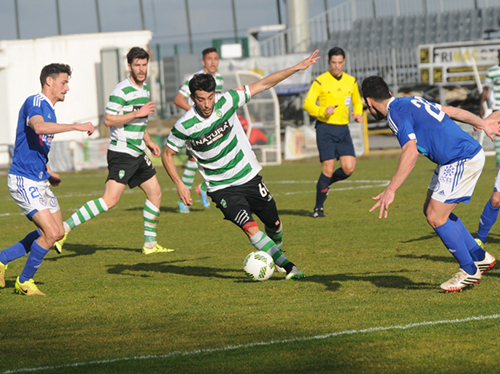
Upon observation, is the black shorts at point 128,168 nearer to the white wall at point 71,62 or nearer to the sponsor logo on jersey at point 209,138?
the sponsor logo on jersey at point 209,138

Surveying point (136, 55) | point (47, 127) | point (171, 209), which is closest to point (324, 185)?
point (171, 209)

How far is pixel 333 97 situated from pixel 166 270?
4799 mm

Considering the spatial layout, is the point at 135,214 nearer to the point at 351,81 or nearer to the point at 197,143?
the point at 351,81

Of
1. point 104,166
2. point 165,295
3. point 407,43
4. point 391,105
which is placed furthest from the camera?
point 407,43

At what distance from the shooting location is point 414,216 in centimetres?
1079

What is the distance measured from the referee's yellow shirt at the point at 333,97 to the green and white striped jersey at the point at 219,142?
4.47 meters

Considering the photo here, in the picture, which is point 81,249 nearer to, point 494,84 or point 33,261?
point 33,261

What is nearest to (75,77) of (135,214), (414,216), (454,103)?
(454,103)

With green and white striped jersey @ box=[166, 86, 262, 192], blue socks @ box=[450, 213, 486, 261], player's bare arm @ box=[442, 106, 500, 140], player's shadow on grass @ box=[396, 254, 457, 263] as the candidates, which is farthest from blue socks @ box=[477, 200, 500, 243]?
green and white striped jersey @ box=[166, 86, 262, 192]

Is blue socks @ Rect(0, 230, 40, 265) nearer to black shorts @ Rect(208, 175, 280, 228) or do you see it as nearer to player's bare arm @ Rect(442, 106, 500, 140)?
black shorts @ Rect(208, 175, 280, 228)

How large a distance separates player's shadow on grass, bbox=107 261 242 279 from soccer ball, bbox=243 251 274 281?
51cm

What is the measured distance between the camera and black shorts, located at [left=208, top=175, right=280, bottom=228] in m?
6.77

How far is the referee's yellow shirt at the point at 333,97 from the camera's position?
11.4 meters

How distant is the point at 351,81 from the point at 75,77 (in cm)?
3350
